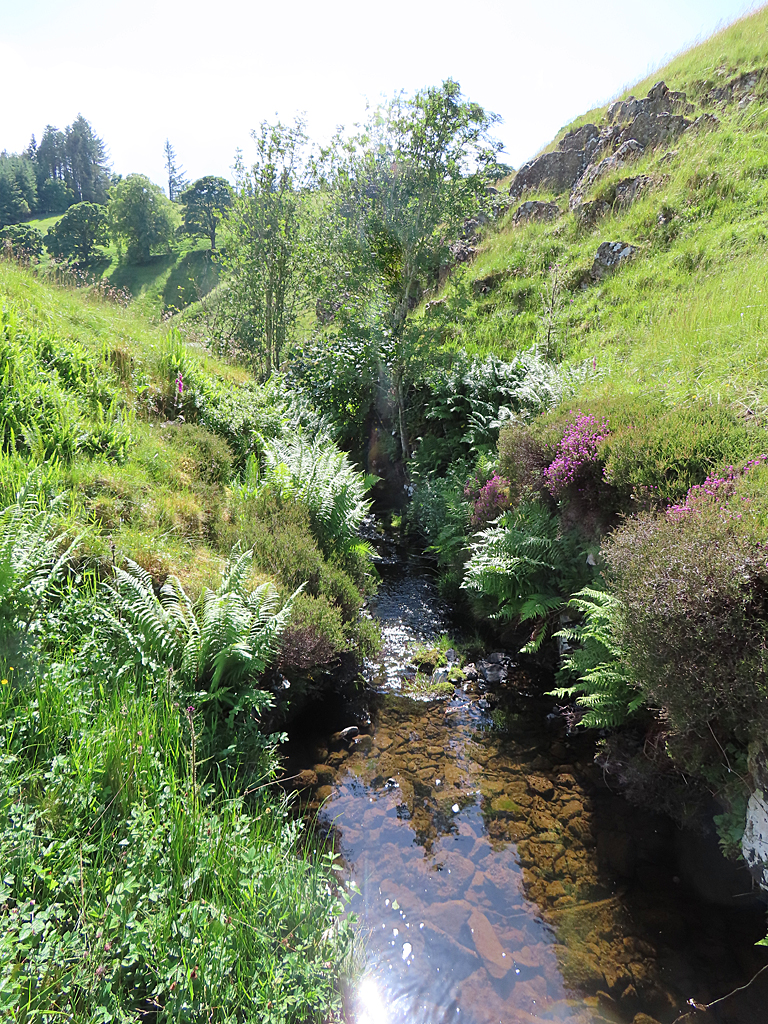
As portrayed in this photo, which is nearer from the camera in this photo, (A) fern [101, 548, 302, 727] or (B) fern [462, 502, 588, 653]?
(A) fern [101, 548, 302, 727]

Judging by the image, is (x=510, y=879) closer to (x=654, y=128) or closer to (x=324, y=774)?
(x=324, y=774)

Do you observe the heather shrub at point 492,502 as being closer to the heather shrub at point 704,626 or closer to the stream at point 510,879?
the stream at point 510,879

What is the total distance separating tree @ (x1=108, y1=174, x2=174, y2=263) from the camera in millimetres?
62062

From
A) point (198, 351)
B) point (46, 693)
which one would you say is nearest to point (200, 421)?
point (198, 351)

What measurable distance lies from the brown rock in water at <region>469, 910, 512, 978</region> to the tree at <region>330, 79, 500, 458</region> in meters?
9.36

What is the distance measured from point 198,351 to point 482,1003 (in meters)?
11.1

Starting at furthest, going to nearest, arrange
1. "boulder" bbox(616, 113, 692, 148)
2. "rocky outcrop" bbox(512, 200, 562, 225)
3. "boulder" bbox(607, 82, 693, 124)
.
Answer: "rocky outcrop" bbox(512, 200, 562, 225) → "boulder" bbox(607, 82, 693, 124) → "boulder" bbox(616, 113, 692, 148)

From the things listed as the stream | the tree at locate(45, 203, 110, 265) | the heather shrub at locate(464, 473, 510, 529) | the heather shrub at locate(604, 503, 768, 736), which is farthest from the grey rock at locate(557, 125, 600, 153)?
the tree at locate(45, 203, 110, 265)

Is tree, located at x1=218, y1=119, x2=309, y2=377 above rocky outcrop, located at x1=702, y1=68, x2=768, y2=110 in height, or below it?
below

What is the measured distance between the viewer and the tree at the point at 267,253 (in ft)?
43.5

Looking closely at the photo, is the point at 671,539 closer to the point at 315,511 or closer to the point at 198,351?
the point at 315,511

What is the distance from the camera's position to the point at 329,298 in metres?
11.5

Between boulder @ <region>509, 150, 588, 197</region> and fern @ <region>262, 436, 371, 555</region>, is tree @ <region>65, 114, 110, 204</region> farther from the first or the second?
fern @ <region>262, 436, 371, 555</region>

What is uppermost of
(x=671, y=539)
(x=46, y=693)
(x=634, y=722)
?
(x=671, y=539)
